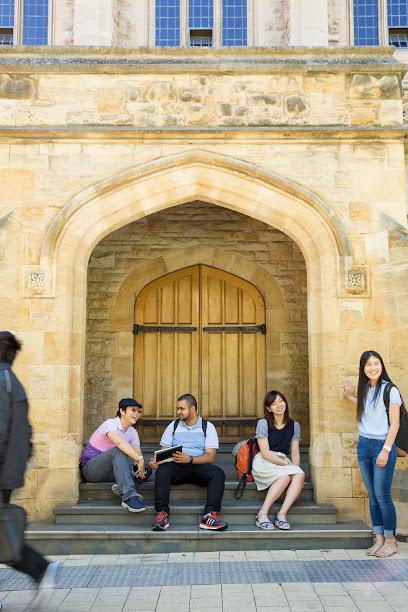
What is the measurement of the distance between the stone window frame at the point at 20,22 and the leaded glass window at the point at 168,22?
1467 millimetres

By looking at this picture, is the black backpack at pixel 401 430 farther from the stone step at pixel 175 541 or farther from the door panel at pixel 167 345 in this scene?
the door panel at pixel 167 345

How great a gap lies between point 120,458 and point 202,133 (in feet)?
10.2

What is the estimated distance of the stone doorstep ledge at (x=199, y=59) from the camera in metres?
5.54

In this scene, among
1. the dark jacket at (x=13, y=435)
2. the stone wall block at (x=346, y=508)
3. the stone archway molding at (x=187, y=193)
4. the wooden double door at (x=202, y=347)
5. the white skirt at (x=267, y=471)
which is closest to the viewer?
the dark jacket at (x=13, y=435)

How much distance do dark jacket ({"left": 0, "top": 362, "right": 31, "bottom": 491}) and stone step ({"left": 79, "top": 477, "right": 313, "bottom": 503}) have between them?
214 centimetres

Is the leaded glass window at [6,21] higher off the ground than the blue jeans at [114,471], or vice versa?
the leaded glass window at [6,21]

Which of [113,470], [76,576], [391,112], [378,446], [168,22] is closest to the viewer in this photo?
[76,576]

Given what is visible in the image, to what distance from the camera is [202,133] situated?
5.51 m

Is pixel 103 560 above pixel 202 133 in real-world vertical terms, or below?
below

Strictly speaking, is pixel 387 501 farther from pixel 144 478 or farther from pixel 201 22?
pixel 201 22

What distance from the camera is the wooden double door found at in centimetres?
735

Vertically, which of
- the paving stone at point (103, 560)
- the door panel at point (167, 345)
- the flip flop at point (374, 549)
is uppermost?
the door panel at point (167, 345)

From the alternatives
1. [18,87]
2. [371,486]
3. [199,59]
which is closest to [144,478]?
[371,486]

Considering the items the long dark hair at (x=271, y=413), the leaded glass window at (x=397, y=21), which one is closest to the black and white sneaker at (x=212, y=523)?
the long dark hair at (x=271, y=413)
